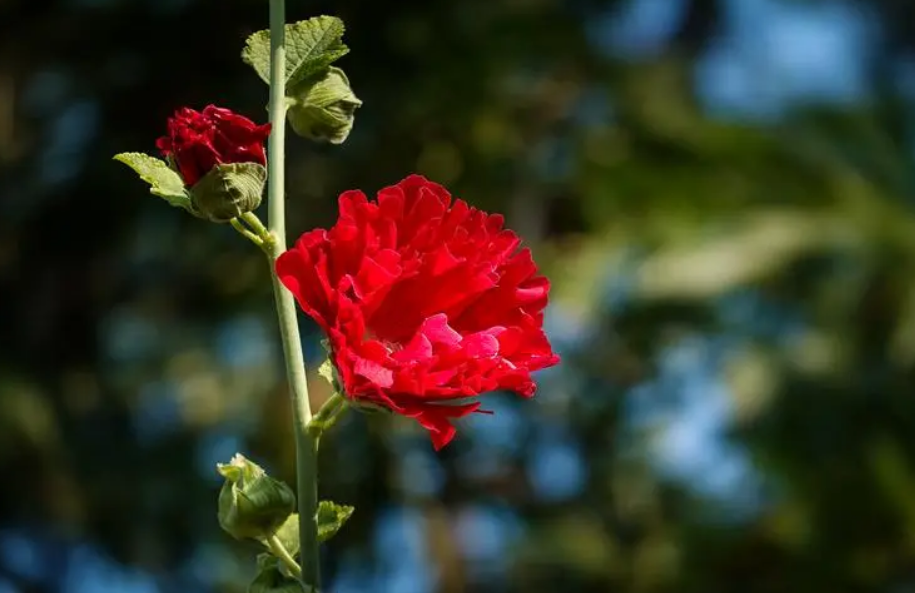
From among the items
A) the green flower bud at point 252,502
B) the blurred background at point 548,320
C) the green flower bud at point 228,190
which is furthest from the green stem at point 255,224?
the blurred background at point 548,320

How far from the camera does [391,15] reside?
4.55 metres

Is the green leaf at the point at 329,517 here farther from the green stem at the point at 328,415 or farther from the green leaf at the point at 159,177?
the green leaf at the point at 159,177

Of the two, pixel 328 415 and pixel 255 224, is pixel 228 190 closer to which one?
pixel 255 224

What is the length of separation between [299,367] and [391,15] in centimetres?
395

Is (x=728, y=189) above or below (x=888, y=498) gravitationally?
above

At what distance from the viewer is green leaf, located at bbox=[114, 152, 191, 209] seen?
0.75 metres

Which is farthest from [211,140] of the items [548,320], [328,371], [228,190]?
[548,320]

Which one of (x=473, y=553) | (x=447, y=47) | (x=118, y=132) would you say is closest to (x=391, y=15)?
(x=447, y=47)

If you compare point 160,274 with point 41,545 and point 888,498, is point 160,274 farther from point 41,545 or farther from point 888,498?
point 888,498

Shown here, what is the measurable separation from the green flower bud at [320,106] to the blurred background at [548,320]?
11.0 ft

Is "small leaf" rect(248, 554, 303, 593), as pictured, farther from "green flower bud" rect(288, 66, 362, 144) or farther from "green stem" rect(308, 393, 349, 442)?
"green flower bud" rect(288, 66, 362, 144)

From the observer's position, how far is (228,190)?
0.73 meters

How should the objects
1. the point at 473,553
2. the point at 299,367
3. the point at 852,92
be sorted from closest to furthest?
the point at 299,367 → the point at 473,553 → the point at 852,92

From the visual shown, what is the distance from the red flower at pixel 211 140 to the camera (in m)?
0.74
